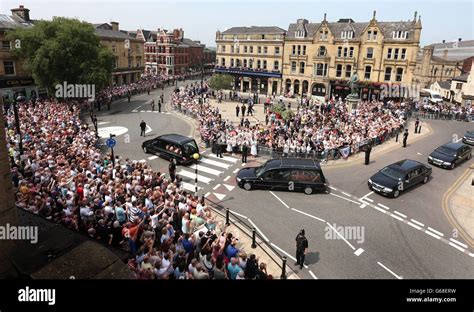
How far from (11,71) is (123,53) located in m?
22.3

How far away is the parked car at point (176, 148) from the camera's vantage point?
20.5 m

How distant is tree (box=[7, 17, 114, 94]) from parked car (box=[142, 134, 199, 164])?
1736cm

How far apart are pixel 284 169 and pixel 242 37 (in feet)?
158

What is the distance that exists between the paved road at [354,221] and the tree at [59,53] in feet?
55.1

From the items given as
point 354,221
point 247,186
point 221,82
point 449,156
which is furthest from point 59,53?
point 449,156

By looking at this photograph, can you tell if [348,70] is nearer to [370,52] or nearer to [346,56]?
[346,56]

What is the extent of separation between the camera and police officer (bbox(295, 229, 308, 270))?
10.7m

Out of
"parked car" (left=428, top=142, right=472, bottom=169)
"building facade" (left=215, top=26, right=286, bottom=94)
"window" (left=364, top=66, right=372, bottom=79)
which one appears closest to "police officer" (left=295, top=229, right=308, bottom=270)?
"parked car" (left=428, top=142, right=472, bottom=169)

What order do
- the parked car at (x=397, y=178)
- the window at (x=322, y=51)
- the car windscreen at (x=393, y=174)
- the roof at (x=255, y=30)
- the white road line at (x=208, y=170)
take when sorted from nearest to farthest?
the parked car at (x=397, y=178)
the car windscreen at (x=393, y=174)
the white road line at (x=208, y=170)
the window at (x=322, y=51)
the roof at (x=255, y=30)

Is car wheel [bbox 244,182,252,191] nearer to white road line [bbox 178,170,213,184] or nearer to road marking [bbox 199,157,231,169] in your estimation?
white road line [bbox 178,170,213,184]

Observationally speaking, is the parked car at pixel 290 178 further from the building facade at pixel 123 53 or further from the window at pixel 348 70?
the building facade at pixel 123 53

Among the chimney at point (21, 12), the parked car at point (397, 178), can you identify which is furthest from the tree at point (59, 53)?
the parked car at point (397, 178)

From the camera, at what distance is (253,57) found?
58.8 m

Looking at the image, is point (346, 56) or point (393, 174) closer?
point (393, 174)
